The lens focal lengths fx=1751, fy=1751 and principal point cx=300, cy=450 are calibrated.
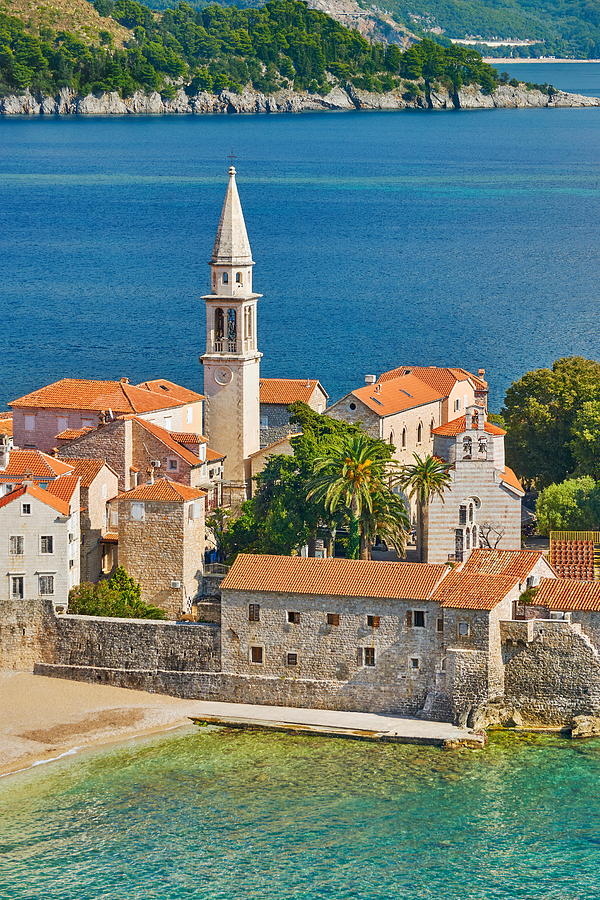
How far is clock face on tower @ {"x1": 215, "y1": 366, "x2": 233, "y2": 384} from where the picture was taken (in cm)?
7825

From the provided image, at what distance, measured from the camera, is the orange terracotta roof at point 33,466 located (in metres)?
68.1

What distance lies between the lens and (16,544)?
65062mm

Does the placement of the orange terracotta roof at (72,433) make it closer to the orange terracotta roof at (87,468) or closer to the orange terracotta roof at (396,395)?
the orange terracotta roof at (87,468)

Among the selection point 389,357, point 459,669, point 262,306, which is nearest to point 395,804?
point 459,669

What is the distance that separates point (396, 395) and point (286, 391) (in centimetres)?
555

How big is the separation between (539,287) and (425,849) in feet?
396

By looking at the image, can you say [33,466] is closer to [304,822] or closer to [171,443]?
[171,443]

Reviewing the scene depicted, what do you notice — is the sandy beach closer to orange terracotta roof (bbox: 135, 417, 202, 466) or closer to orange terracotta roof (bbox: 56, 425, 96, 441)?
orange terracotta roof (bbox: 135, 417, 202, 466)

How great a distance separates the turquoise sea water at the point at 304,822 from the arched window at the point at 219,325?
79.0 ft

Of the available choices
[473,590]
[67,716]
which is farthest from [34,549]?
[473,590]

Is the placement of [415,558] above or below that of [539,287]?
below

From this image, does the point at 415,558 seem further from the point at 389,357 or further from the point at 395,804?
the point at 389,357

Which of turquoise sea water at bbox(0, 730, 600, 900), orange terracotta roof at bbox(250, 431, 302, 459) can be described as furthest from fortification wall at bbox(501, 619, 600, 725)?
orange terracotta roof at bbox(250, 431, 302, 459)

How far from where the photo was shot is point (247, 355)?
257 feet
